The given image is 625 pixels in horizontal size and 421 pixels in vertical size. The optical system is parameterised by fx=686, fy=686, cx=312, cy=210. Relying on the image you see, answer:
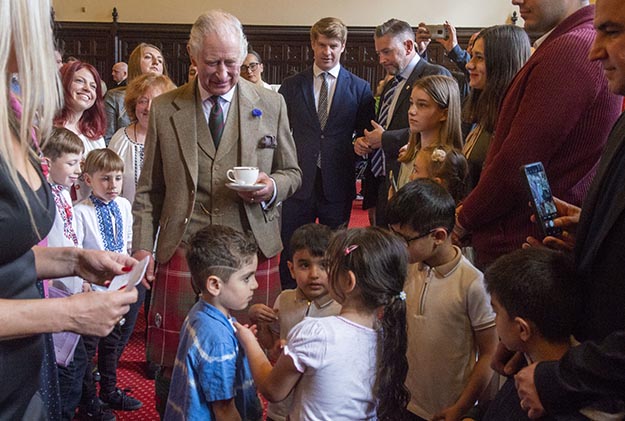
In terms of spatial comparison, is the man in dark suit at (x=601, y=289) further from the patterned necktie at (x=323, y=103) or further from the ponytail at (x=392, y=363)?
the patterned necktie at (x=323, y=103)

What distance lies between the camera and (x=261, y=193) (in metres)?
2.52

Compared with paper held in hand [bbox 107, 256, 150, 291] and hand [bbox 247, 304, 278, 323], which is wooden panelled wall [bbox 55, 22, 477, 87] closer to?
hand [bbox 247, 304, 278, 323]

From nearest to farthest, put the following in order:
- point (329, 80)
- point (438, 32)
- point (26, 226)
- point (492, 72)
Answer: point (26, 226)
point (492, 72)
point (329, 80)
point (438, 32)

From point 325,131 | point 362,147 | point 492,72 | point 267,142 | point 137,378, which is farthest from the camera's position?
point 325,131

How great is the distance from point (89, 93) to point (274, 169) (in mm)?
1707

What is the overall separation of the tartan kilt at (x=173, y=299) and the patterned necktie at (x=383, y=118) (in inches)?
72.7

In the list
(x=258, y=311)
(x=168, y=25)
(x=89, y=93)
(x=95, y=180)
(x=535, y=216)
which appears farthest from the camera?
(x=168, y=25)

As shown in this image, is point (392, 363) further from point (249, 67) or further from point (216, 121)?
point (249, 67)

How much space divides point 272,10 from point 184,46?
56.7 inches

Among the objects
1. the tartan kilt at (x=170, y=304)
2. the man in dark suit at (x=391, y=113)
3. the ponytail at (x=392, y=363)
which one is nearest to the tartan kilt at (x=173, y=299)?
the tartan kilt at (x=170, y=304)

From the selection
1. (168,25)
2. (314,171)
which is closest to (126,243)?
(314,171)

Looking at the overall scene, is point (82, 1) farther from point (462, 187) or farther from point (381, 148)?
point (462, 187)

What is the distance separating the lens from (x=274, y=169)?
2.77 meters

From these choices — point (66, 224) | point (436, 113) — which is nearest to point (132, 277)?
point (66, 224)
